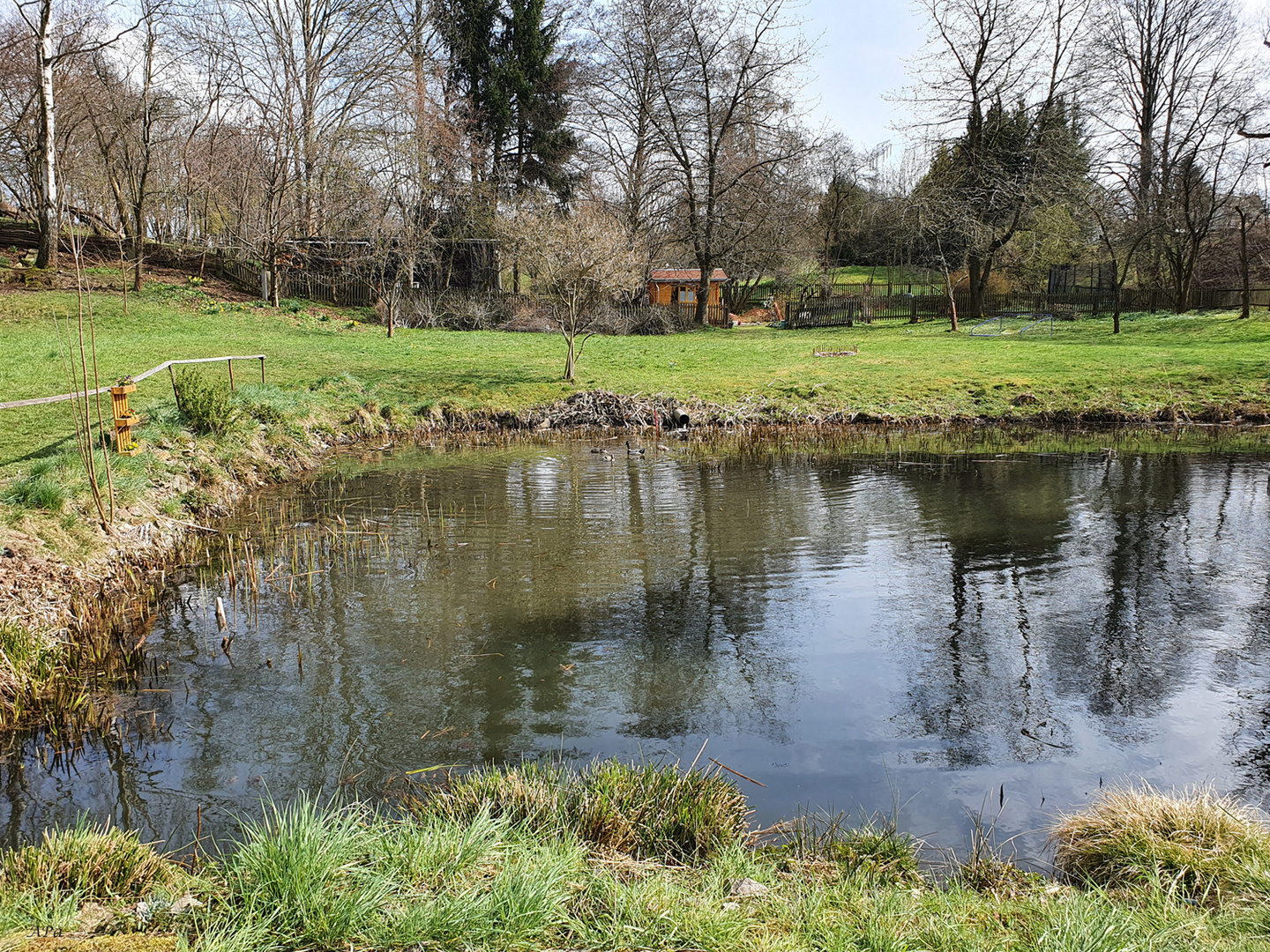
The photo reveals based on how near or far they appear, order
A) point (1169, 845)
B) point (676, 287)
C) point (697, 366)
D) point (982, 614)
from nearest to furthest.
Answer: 1. point (1169, 845)
2. point (982, 614)
3. point (697, 366)
4. point (676, 287)

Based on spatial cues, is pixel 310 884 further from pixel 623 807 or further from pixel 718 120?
pixel 718 120

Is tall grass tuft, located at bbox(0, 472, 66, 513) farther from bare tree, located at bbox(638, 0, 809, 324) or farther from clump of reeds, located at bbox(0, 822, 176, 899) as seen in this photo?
bare tree, located at bbox(638, 0, 809, 324)

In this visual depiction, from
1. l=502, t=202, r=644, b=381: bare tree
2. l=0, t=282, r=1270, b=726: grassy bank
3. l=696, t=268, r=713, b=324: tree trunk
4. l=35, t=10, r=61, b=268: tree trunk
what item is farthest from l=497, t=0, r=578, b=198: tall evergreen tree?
l=502, t=202, r=644, b=381: bare tree

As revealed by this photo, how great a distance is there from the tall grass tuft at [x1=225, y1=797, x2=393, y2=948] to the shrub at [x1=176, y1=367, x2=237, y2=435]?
433 inches

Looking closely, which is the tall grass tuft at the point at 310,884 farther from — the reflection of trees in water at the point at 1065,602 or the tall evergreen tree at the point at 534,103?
the tall evergreen tree at the point at 534,103

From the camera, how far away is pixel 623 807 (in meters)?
4.56

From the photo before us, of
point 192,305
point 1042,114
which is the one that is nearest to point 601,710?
point 192,305

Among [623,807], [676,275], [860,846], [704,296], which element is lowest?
[860,846]

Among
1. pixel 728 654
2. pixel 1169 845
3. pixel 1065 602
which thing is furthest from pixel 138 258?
pixel 1169 845

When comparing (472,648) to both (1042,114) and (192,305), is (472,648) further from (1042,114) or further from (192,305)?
(1042,114)

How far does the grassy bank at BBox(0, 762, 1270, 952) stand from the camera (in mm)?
3127

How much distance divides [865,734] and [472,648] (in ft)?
10.6

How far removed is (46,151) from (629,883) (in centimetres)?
3235

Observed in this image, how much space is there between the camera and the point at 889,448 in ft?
55.5
